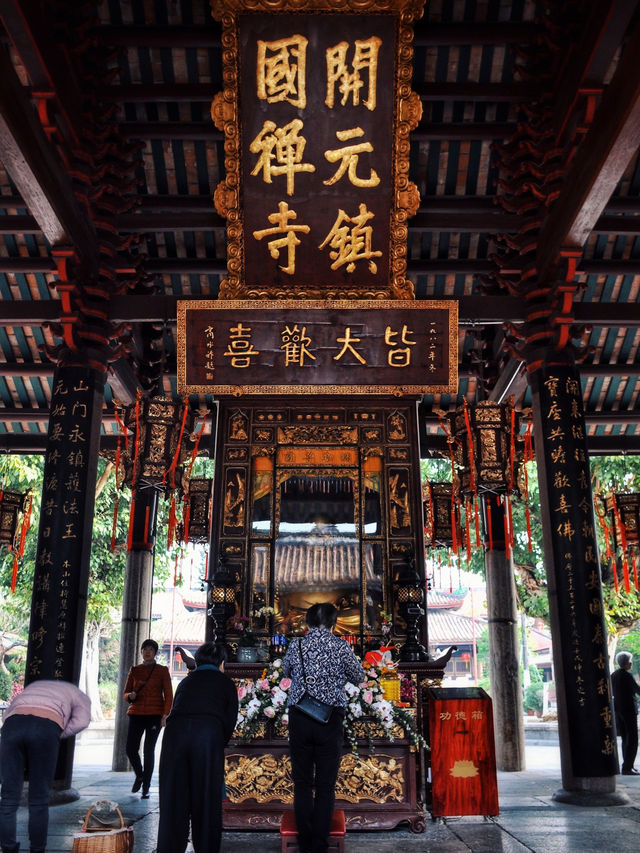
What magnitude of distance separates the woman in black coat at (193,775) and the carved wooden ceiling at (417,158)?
12.5 feet

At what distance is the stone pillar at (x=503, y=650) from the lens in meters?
8.63

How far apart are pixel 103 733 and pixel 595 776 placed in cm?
1082

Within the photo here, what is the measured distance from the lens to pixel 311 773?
3.67 metres

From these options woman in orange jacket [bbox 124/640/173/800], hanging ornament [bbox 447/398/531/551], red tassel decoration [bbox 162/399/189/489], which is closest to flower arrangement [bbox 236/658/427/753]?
woman in orange jacket [bbox 124/640/173/800]

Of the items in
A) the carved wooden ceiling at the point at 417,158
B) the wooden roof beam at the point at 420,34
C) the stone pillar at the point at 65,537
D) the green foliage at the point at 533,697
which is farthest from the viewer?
the green foliage at the point at 533,697

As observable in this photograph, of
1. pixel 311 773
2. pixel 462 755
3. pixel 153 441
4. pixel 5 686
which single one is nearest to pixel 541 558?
pixel 153 441

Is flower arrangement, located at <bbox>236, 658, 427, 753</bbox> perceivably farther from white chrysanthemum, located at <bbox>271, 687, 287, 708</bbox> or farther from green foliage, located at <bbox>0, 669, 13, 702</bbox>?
green foliage, located at <bbox>0, 669, 13, 702</bbox>

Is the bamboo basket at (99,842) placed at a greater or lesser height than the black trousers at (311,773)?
lesser

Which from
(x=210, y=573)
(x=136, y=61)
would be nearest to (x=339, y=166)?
(x=136, y=61)

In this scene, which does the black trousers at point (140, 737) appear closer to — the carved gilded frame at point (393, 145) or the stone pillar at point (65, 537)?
the stone pillar at point (65, 537)

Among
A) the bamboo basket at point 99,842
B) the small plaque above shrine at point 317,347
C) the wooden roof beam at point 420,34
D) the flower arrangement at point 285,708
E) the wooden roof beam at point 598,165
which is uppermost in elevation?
the wooden roof beam at point 420,34

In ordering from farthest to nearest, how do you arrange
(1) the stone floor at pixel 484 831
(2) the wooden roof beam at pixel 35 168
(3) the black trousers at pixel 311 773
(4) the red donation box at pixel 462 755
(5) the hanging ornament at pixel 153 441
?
(5) the hanging ornament at pixel 153 441 → (2) the wooden roof beam at pixel 35 168 → (4) the red donation box at pixel 462 755 → (1) the stone floor at pixel 484 831 → (3) the black trousers at pixel 311 773

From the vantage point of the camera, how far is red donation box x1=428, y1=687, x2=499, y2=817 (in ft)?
15.5

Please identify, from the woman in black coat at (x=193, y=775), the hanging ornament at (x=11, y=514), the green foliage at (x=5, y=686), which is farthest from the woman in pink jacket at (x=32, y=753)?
the green foliage at (x=5, y=686)
